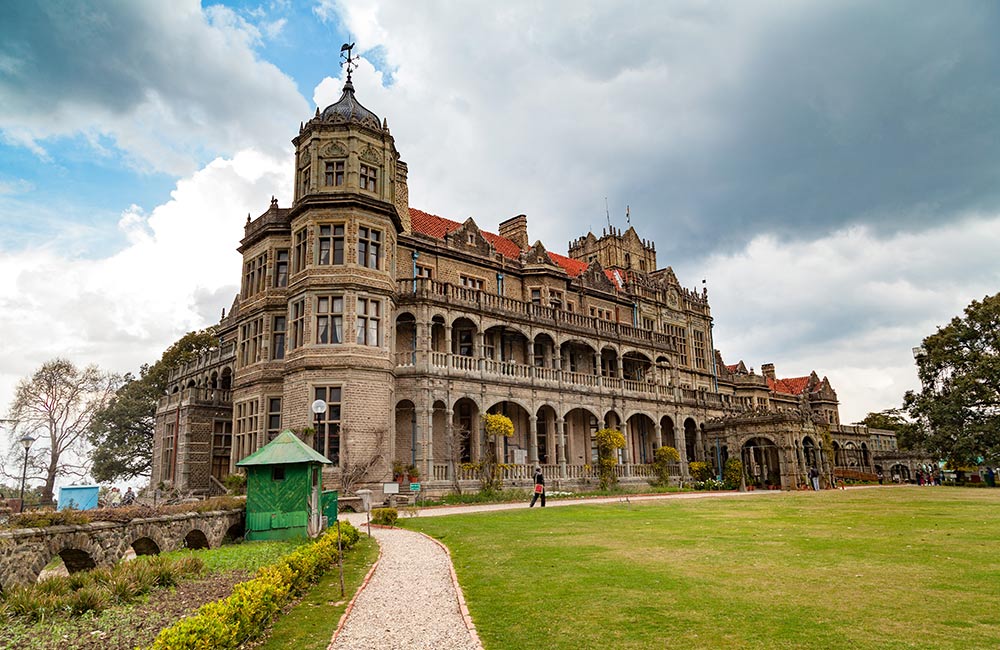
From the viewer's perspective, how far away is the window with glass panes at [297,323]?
2867cm

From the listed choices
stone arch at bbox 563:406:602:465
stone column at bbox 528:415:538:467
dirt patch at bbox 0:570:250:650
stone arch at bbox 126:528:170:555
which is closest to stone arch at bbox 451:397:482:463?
stone column at bbox 528:415:538:467

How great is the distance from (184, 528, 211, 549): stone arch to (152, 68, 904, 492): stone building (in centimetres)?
1002

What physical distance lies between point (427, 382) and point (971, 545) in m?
21.6

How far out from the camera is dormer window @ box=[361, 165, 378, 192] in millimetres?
30359

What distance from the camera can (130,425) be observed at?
169 ft

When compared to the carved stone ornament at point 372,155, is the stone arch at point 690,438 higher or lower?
lower

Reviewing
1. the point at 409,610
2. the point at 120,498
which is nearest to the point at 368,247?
the point at 120,498

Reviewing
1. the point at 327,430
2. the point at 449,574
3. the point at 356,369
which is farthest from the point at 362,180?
the point at 449,574

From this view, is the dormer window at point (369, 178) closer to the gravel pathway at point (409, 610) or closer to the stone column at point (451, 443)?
the stone column at point (451, 443)

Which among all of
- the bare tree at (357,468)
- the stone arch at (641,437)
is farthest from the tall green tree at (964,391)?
the bare tree at (357,468)

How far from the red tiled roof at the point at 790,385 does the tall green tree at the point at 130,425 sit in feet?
194

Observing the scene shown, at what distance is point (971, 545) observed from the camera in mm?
12734

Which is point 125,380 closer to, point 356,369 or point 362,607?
point 356,369

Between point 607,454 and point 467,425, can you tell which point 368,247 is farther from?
point 607,454
